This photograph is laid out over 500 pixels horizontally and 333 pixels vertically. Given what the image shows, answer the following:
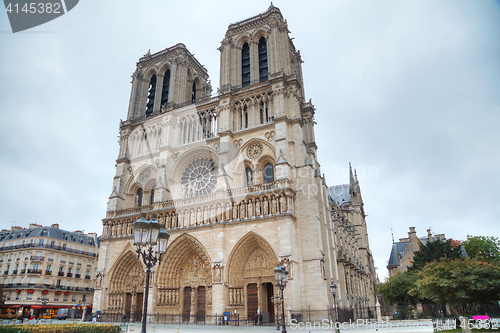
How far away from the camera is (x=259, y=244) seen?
20.7 metres

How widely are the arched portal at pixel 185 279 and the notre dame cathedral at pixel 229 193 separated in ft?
0.21

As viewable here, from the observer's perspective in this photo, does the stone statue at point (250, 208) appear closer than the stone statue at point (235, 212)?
Yes

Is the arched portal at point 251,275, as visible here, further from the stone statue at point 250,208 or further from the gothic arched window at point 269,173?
the gothic arched window at point 269,173

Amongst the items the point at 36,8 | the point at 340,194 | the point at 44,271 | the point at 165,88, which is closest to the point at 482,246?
the point at 340,194

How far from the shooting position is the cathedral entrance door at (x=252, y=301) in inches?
790

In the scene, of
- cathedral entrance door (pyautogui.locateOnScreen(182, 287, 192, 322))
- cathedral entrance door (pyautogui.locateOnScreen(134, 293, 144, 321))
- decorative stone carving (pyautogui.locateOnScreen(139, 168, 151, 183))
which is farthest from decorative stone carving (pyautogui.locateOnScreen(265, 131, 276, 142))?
cathedral entrance door (pyautogui.locateOnScreen(134, 293, 144, 321))

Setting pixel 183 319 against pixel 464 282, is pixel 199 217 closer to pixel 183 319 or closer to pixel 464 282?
pixel 183 319

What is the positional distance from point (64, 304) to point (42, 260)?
15.8ft

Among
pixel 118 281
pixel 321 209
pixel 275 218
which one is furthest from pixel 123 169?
pixel 321 209

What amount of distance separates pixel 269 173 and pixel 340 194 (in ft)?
74.1

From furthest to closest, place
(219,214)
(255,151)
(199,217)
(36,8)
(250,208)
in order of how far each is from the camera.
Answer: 1. (255,151)
2. (199,217)
3. (219,214)
4. (250,208)
5. (36,8)

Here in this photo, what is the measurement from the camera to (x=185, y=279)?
22.7 meters

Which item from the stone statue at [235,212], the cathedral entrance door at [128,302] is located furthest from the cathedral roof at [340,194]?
the cathedral entrance door at [128,302]

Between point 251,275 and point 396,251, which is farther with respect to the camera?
point 396,251
